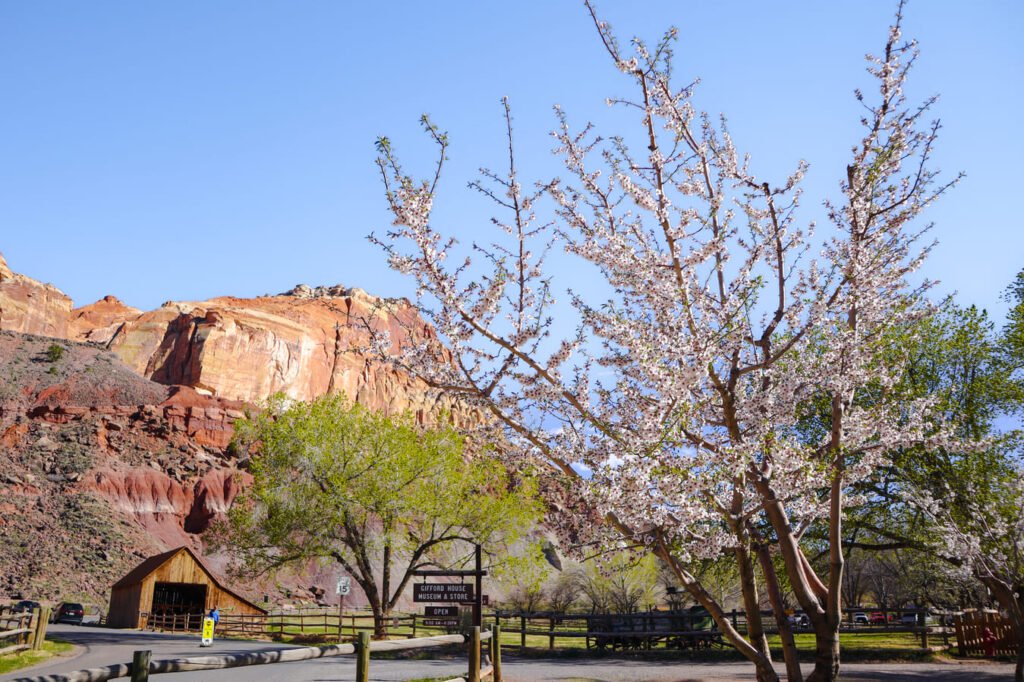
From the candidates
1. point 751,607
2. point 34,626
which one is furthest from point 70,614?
point 751,607

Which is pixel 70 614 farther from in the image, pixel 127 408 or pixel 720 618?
pixel 720 618

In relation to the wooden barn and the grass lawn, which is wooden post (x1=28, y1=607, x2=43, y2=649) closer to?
the grass lawn

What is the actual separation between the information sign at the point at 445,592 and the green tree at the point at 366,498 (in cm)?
1117

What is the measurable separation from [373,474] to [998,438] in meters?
21.0

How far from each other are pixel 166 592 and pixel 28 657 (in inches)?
1040

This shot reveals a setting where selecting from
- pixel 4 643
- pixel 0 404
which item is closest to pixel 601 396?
pixel 4 643

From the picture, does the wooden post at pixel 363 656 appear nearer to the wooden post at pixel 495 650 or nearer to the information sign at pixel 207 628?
the wooden post at pixel 495 650

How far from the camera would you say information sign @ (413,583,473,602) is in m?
16.4

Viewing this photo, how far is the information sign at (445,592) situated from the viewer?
53.8 ft

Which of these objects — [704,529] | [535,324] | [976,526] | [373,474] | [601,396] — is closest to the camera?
[535,324]

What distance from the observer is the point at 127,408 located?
78375 millimetres

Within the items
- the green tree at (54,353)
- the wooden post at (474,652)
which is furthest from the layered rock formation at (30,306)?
the wooden post at (474,652)

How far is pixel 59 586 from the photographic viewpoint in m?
52.8

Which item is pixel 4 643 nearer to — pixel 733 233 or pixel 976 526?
pixel 733 233
